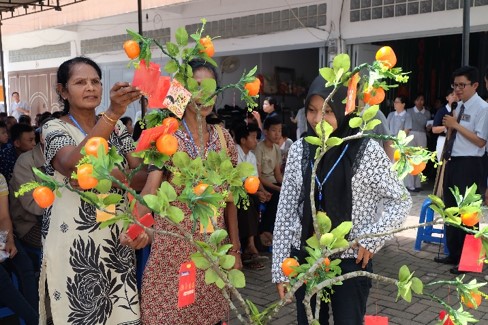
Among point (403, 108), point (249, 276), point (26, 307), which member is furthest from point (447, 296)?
point (403, 108)

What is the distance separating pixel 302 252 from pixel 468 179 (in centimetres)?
284

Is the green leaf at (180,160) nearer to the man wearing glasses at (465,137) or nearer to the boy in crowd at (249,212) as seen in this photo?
the boy in crowd at (249,212)

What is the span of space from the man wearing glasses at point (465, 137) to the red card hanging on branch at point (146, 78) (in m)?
3.48

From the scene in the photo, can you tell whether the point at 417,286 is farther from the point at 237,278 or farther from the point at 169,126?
the point at 169,126

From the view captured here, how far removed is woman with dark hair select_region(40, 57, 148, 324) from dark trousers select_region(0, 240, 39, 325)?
106 cm

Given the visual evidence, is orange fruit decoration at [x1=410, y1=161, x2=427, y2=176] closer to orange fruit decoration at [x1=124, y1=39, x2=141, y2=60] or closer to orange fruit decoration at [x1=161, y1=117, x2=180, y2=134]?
orange fruit decoration at [x1=161, y1=117, x2=180, y2=134]

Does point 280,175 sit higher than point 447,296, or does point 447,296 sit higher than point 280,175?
point 280,175

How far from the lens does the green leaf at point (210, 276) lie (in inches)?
45.8

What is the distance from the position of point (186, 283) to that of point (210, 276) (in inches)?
16.3

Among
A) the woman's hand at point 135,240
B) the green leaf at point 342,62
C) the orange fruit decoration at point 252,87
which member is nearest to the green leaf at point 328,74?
the green leaf at point 342,62

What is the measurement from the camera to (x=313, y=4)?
809cm

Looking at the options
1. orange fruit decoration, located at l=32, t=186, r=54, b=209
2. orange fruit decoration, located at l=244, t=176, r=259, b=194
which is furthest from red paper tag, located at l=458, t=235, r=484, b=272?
orange fruit decoration, located at l=32, t=186, r=54, b=209

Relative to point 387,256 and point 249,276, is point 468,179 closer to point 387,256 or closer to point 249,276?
point 387,256

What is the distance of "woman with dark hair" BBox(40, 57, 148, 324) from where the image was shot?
5.69 ft
